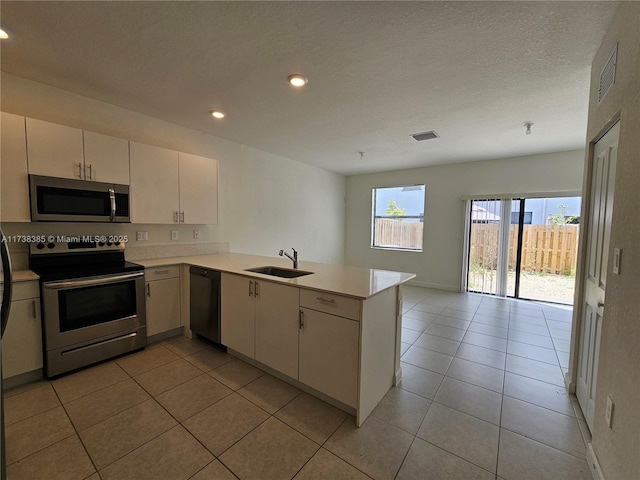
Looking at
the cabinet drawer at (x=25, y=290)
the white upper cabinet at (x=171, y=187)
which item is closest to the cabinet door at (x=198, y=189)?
the white upper cabinet at (x=171, y=187)

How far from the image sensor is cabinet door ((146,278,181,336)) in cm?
285

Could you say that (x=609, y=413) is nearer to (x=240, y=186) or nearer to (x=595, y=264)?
(x=595, y=264)

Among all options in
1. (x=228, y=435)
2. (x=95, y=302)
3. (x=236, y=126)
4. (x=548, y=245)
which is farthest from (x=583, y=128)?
(x=95, y=302)

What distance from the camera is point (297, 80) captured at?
7.72ft

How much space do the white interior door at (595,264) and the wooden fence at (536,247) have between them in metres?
3.09

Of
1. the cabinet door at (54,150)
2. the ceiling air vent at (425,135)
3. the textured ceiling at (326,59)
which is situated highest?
the ceiling air vent at (425,135)

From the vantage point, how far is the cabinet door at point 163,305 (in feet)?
9.36

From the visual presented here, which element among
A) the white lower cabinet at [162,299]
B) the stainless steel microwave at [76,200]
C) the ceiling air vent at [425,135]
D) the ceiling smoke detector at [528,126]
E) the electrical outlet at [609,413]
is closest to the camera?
the electrical outlet at [609,413]

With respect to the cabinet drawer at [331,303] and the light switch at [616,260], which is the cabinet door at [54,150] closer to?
the cabinet drawer at [331,303]

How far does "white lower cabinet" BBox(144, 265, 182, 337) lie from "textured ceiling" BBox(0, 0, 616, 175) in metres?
1.82

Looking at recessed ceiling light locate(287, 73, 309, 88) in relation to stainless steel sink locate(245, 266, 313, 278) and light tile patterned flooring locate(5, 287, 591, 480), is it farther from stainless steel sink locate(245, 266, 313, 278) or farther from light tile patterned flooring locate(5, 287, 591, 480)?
light tile patterned flooring locate(5, 287, 591, 480)

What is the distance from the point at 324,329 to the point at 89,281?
6.86ft

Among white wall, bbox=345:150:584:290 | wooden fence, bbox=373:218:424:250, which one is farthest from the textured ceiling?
wooden fence, bbox=373:218:424:250

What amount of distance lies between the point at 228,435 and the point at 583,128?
494 centimetres
